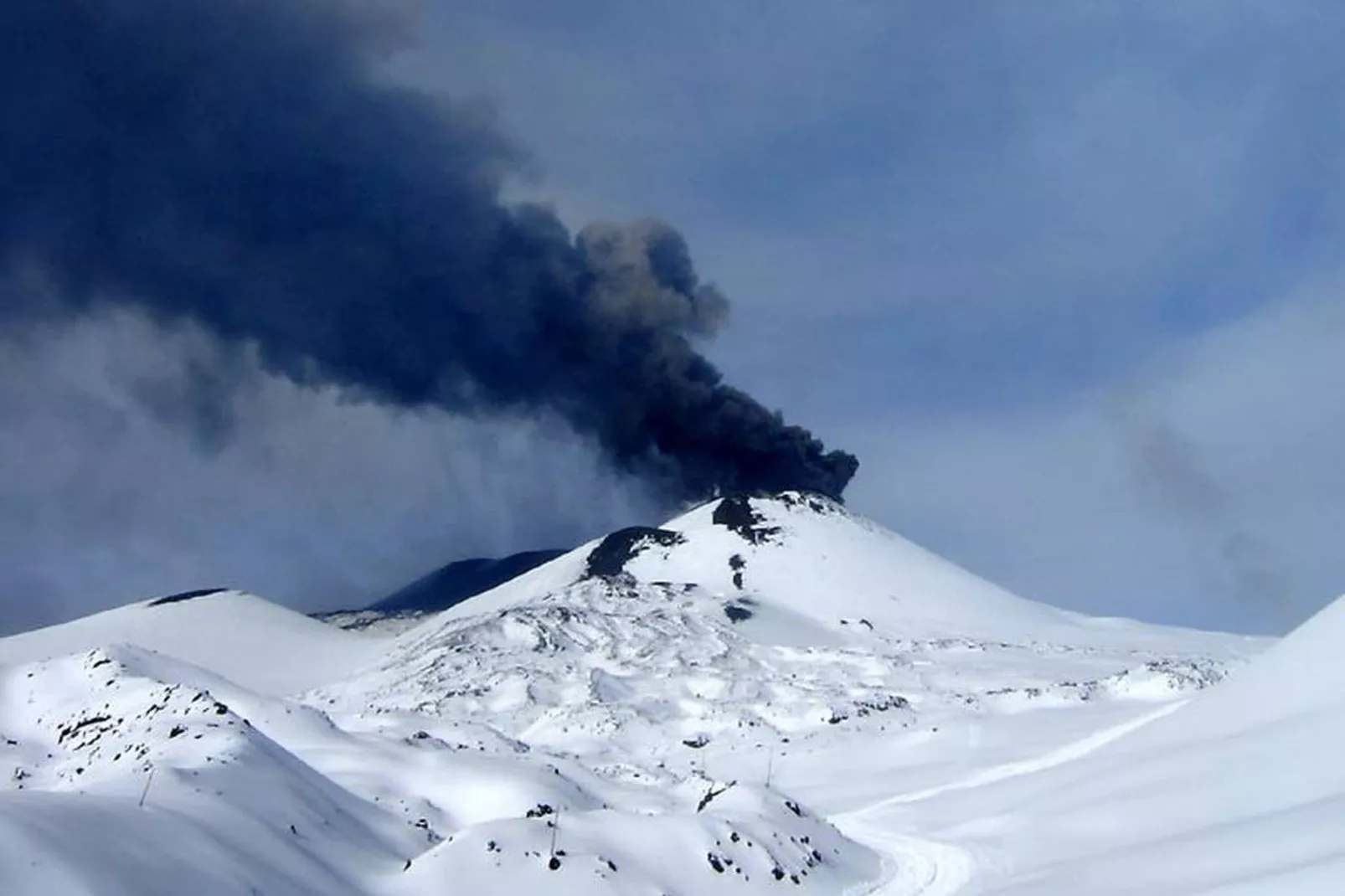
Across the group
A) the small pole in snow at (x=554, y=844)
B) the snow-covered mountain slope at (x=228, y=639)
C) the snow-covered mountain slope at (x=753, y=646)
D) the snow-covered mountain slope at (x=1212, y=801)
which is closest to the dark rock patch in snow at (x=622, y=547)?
the snow-covered mountain slope at (x=753, y=646)

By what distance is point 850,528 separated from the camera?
503 feet

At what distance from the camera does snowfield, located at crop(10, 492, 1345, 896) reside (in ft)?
74.6

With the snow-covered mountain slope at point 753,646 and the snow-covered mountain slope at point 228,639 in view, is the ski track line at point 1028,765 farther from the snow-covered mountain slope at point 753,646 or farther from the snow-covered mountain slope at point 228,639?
the snow-covered mountain slope at point 228,639

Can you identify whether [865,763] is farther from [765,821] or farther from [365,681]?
[365,681]

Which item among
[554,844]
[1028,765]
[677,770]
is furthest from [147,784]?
[677,770]

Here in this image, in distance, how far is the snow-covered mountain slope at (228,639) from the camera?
127875 millimetres

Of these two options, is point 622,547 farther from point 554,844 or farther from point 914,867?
point 554,844

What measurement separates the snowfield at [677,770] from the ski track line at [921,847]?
218 millimetres

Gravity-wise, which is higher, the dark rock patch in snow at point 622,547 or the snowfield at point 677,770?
the dark rock patch in snow at point 622,547

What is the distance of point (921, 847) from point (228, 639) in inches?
4647

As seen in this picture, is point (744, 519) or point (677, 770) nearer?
point (677, 770)

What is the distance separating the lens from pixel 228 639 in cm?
14088

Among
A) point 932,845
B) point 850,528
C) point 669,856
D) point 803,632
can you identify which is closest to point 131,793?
point 669,856

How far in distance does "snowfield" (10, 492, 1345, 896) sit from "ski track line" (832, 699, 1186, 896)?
22cm
